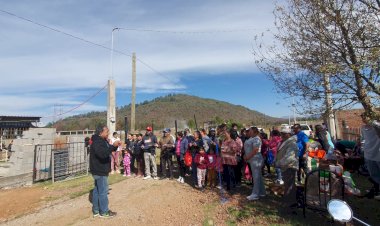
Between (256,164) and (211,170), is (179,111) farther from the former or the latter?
(256,164)

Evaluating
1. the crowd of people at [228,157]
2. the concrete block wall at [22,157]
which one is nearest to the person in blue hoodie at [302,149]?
the crowd of people at [228,157]

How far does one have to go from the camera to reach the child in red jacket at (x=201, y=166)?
10515 millimetres

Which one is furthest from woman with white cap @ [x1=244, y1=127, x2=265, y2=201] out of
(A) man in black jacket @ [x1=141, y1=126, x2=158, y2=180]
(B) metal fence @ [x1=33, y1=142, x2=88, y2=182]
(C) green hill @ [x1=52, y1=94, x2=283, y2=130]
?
(C) green hill @ [x1=52, y1=94, x2=283, y2=130]

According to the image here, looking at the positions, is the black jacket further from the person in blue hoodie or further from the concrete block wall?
the concrete block wall

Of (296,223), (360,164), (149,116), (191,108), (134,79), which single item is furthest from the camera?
(191,108)

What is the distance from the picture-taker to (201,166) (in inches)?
415

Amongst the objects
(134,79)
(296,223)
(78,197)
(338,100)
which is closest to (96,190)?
(78,197)

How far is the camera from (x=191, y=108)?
111750 mm

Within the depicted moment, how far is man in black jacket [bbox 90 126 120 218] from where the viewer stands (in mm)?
7734

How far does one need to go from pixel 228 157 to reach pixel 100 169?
12.6 ft

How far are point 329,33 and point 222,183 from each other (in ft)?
17.9

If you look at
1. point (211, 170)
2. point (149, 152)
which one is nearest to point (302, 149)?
point (211, 170)

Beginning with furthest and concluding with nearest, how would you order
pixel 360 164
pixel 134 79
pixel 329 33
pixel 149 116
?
1. pixel 149 116
2. pixel 134 79
3. pixel 360 164
4. pixel 329 33

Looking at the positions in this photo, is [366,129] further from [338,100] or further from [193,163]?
[193,163]
